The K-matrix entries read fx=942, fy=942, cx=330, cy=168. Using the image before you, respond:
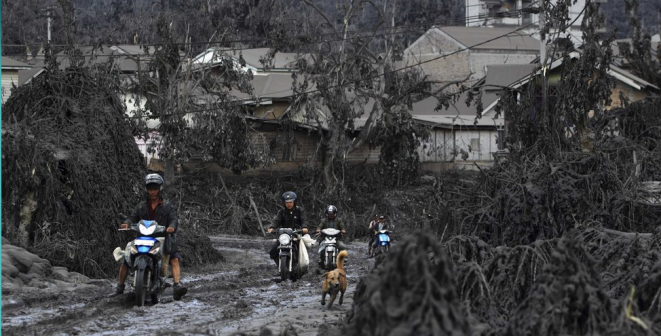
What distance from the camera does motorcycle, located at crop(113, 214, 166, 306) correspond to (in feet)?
42.0

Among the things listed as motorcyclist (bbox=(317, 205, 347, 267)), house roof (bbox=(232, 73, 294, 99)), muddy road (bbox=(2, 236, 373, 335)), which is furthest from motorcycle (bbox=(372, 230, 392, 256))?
house roof (bbox=(232, 73, 294, 99))

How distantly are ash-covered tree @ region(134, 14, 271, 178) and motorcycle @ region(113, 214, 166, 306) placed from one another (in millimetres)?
21624

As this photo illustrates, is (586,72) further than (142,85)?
No

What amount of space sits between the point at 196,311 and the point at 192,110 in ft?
78.8

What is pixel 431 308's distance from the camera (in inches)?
251

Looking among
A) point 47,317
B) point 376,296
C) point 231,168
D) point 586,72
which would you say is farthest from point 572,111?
point 376,296

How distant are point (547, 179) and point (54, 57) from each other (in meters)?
10.8

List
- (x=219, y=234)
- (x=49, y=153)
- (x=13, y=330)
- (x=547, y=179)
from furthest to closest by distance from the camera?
(x=219, y=234) → (x=49, y=153) → (x=547, y=179) → (x=13, y=330)

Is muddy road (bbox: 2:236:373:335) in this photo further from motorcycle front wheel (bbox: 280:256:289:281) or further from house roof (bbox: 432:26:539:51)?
house roof (bbox: 432:26:539:51)

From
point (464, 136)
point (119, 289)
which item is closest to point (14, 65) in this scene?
point (464, 136)

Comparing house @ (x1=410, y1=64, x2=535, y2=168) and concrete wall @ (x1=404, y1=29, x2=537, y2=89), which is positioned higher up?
concrete wall @ (x1=404, y1=29, x2=537, y2=89)

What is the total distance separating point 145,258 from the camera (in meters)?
12.9

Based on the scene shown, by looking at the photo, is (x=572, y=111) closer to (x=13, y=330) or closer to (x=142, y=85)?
(x=142, y=85)

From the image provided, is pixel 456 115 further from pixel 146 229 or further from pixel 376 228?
pixel 146 229
